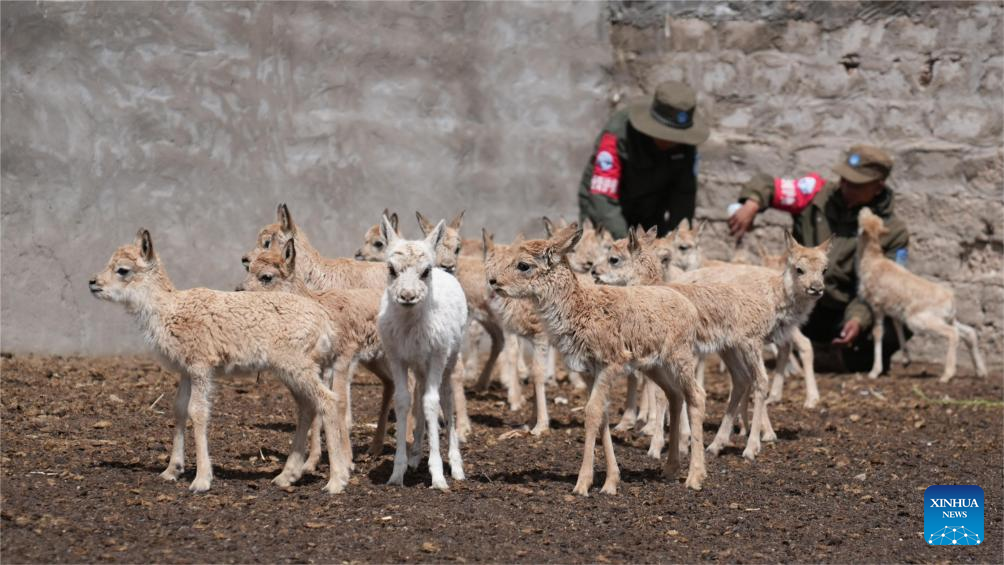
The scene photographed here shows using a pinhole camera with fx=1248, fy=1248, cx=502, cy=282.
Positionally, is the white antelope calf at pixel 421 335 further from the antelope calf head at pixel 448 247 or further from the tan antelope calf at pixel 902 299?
the tan antelope calf at pixel 902 299

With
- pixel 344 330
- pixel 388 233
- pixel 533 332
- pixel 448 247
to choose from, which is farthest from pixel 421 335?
pixel 448 247

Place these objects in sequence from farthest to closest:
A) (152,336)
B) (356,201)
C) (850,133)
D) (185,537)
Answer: (850,133) < (356,201) < (152,336) < (185,537)

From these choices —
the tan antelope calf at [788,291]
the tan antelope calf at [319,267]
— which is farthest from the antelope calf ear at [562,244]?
the tan antelope calf at [319,267]

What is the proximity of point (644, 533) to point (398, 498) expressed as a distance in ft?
4.75

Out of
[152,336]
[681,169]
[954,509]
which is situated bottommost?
[954,509]

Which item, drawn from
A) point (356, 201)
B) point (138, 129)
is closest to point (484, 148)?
point (356, 201)

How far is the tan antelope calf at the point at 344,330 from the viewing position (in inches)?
313

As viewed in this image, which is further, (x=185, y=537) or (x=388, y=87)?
(x=388, y=87)

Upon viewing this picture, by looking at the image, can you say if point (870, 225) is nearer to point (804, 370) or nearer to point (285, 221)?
point (804, 370)

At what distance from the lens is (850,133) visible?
1360cm

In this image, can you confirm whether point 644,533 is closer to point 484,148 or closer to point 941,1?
point 484,148

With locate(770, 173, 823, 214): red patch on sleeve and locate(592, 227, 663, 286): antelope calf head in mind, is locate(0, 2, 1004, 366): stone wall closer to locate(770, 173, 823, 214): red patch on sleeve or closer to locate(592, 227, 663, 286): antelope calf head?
locate(770, 173, 823, 214): red patch on sleeve

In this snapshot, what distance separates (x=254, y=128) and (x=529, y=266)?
202 inches

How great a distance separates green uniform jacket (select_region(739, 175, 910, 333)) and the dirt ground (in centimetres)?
273
